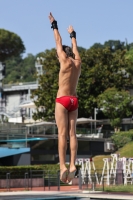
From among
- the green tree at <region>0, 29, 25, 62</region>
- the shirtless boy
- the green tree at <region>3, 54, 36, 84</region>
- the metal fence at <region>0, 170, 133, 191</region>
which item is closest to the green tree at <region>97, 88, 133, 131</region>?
the metal fence at <region>0, 170, 133, 191</region>

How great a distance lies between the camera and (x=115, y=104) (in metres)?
60.7

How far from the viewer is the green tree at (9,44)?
110000mm

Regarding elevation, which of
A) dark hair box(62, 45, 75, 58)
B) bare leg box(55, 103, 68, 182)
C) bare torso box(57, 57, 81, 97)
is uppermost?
dark hair box(62, 45, 75, 58)

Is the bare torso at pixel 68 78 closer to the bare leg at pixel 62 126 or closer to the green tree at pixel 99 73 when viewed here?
Result: the bare leg at pixel 62 126

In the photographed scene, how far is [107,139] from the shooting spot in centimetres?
5509

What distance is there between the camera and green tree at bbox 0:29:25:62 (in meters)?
110

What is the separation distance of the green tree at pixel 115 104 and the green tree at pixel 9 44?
2061 inches

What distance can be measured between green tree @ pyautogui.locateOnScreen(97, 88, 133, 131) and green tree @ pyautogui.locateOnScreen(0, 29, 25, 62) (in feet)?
172

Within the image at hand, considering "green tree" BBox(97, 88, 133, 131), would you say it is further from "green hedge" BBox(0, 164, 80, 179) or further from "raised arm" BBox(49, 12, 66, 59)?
"raised arm" BBox(49, 12, 66, 59)

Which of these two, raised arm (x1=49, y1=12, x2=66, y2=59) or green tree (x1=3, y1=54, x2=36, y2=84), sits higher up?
green tree (x1=3, y1=54, x2=36, y2=84)

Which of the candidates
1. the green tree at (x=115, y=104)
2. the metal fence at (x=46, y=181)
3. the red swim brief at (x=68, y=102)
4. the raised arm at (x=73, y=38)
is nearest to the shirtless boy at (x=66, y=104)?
the red swim brief at (x=68, y=102)

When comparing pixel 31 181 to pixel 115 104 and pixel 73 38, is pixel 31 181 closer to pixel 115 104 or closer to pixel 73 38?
pixel 73 38

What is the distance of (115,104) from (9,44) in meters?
54.2

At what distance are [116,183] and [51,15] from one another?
21225mm
